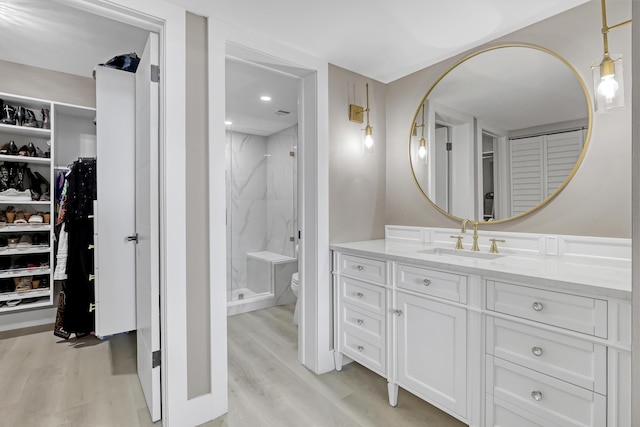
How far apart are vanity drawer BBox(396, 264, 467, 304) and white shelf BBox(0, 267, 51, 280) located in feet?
10.2

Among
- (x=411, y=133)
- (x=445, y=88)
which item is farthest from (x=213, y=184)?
(x=445, y=88)

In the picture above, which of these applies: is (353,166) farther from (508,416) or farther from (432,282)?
(508,416)

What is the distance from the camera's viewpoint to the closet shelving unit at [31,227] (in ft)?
8.87

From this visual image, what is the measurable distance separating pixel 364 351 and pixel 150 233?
148cm

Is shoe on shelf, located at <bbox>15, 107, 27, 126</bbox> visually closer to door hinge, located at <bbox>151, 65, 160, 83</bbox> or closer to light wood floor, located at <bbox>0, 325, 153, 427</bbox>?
light wood floor, located at <bbox>0, 325, 153, 427</bbox>

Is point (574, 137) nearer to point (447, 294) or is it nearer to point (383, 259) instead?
point (447, 294)

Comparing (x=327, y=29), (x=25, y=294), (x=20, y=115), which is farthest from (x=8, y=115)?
(x=327, y=29)

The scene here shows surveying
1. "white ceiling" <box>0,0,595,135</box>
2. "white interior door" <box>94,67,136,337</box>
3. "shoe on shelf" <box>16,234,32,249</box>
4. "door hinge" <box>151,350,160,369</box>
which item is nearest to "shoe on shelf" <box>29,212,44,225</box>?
"shoe on shelf" <box>16,234,32,249</box>

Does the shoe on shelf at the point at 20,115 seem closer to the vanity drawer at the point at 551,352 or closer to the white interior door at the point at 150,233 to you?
the white interior door at the point at 150,233

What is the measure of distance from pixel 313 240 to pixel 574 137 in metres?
1.64

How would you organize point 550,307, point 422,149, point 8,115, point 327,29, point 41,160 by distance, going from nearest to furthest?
point 550,307, point 327,29, point 422,149, point 8,115, point 41,160

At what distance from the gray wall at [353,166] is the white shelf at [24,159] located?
2.65 m

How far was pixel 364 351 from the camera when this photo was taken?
80.3 inches

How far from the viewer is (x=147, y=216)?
5.86 ft
